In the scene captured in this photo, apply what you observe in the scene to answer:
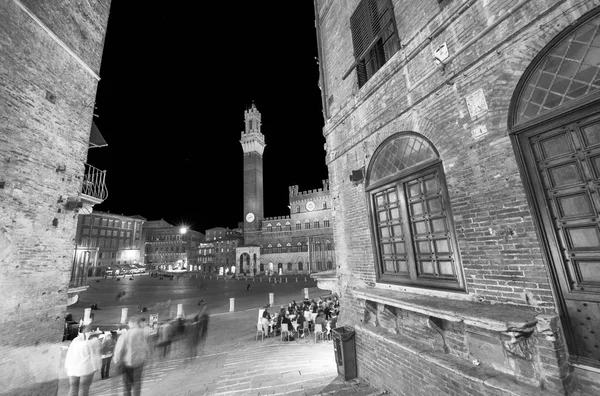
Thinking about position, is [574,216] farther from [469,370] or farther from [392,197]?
[392,197]

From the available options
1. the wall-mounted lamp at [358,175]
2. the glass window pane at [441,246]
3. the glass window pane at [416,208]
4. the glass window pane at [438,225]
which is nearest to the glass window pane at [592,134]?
the glass window pane at [438,225]

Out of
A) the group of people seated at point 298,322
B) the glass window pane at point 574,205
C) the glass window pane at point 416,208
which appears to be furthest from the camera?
the group of people seated at point 298,322

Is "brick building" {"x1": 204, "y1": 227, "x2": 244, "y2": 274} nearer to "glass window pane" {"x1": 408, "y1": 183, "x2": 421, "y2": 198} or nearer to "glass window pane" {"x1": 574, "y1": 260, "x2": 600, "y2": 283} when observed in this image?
"glass window pane" {"x1": 408, "y1": 183, "x2": 421, "y2": 198}

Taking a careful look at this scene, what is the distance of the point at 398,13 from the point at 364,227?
4.62 m

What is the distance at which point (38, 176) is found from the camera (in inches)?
281

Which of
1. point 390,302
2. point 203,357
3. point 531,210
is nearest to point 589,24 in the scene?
point 531,210

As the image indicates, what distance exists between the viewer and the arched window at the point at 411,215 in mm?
4121

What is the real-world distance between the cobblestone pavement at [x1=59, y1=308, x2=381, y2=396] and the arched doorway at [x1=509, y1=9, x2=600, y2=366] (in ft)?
12.4

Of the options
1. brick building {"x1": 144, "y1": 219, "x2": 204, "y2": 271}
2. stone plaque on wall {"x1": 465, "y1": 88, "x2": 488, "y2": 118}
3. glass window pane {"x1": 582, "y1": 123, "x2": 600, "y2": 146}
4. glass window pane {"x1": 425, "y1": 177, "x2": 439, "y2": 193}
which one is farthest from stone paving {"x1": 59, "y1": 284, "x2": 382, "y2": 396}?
brick building {"x1": 144, "y1": 219, "x2": 204, "y2": 271}

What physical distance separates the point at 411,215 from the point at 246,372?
5940 millimetres

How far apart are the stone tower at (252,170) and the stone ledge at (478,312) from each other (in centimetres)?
5319

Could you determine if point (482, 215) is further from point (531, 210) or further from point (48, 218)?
point (48, 218)

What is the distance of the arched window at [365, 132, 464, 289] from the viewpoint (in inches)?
162

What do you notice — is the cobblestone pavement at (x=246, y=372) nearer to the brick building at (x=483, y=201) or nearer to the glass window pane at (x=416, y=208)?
the brick building at (x=483, y=201)
